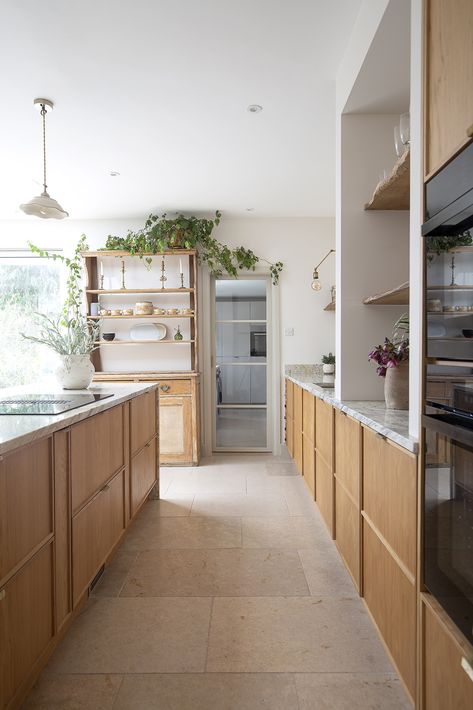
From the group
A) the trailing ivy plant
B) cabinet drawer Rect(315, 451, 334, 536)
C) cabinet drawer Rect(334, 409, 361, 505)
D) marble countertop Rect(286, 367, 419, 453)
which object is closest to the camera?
marble countertop Rect(286, 367, 419, 453)

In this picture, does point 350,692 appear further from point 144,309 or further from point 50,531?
point 144,309

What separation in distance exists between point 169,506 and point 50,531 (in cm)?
178

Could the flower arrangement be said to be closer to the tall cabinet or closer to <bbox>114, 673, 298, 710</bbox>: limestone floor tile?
<bbox>114, 673, 298, 710</bbox>: limestone floor tile

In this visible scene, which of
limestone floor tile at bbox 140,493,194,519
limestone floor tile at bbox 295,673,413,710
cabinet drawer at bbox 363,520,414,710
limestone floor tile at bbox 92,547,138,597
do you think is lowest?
limestone floor tile at bbox 140,493,194,519

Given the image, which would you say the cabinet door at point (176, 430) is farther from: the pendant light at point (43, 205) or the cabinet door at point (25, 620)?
the cabinet door at point (25, 620)

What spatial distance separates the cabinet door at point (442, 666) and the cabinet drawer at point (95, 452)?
120 cm

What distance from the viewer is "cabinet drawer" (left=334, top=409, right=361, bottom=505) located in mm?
1750

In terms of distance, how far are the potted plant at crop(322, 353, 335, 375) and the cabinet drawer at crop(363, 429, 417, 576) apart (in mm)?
2413

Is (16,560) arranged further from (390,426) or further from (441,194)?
(441,194)

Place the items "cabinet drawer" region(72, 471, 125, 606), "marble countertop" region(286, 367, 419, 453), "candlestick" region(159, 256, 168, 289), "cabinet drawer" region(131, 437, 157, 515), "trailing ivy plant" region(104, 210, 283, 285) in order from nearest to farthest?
"marble countertop" region(286, 367, 419, 453), "cabinet drawer" region(72, 471, 125, 606), "cabinet drawer" region(131, 437, 157, 515), "trailing ivy plant" region(104, 210, 283, 285), "candlestick" region(159, 256, 168, 289)

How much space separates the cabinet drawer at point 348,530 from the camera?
5.79 feet

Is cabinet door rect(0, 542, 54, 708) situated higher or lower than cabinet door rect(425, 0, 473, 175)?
lower

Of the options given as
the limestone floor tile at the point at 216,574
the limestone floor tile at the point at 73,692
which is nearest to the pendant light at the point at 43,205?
the limestone floor tile at the point at 216,574

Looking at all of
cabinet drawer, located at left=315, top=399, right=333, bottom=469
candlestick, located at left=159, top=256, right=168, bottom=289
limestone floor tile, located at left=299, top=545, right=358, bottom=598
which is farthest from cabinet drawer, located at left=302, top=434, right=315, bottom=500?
candlestick, located at left=159, top=256, right=168, bottom=289
